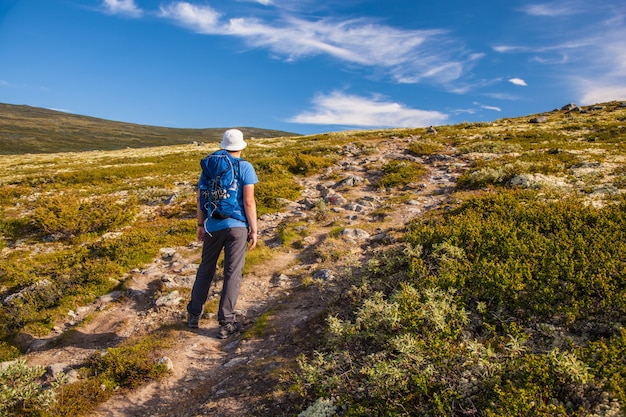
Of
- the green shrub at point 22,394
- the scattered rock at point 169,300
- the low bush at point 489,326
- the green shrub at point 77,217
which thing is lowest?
the green shrub at point 22,394

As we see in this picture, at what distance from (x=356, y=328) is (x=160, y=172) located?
26.2 metres

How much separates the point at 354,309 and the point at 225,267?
2.87m

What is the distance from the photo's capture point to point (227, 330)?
25.5ft

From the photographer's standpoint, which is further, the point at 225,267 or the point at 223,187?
the point at 225,267

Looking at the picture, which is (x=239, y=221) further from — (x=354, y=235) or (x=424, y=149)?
(x=424, y=149)

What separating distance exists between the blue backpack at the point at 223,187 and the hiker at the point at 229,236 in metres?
0.02

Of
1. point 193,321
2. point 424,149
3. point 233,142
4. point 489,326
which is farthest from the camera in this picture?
point 424,149

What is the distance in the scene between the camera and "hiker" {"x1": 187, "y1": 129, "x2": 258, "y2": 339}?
25.1 ft

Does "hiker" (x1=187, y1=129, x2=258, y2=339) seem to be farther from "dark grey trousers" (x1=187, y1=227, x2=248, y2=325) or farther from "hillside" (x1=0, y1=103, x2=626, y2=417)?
"hillside" (x1=0, y1=103, x2=626, y2=417)

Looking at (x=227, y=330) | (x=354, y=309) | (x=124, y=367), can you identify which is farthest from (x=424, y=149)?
(x=124, y=367)

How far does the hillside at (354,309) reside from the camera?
458 cm

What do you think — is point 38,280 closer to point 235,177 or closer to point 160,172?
point 235,177

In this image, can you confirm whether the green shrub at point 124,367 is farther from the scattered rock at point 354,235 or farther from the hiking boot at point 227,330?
the scattered rock at point 354,235

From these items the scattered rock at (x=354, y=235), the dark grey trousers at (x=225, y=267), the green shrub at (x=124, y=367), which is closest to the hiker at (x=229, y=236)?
the dark grey trousers at (x=225, y=267)
